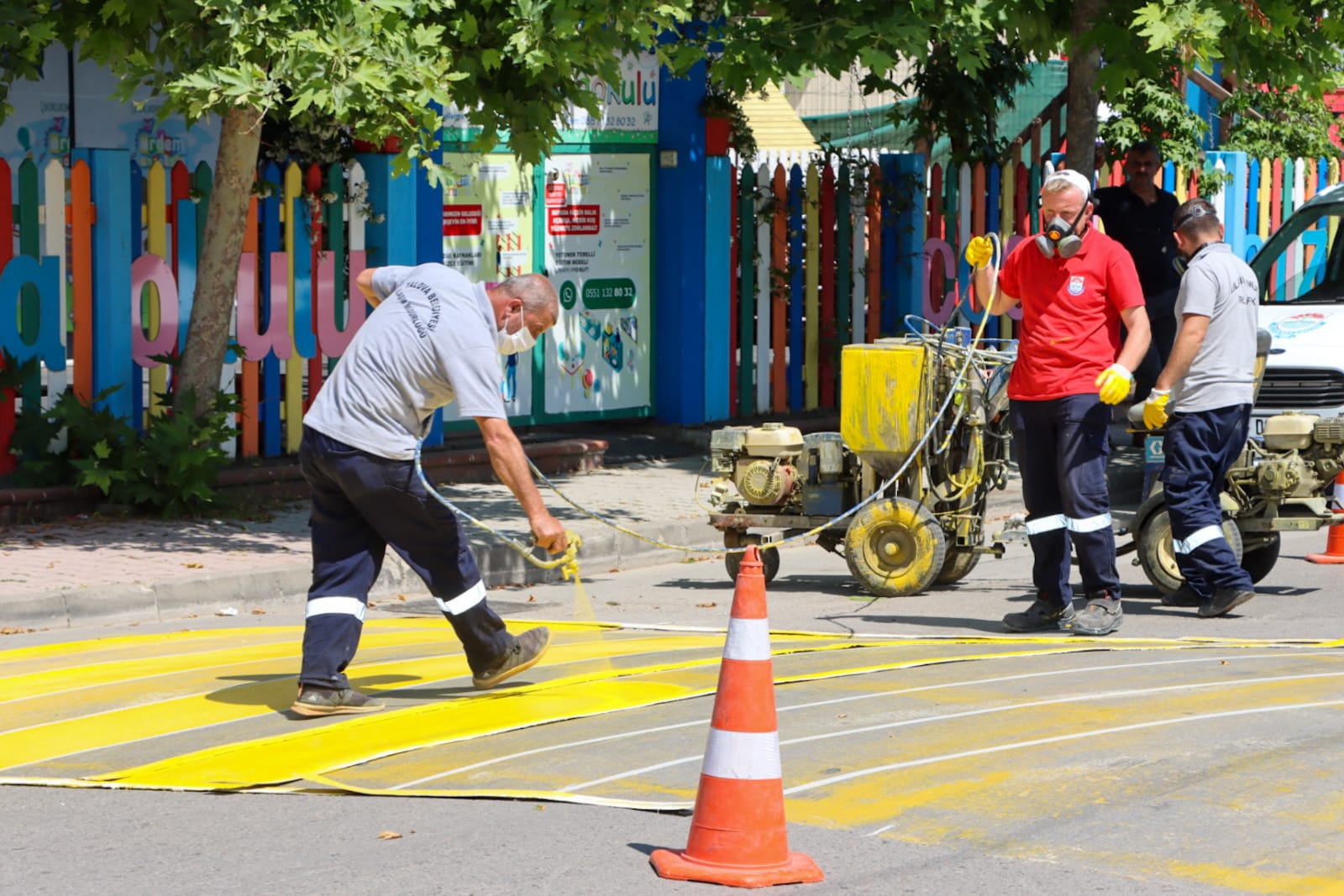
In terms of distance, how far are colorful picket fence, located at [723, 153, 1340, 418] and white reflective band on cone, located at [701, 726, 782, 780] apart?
35.4 feet

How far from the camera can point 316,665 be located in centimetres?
684

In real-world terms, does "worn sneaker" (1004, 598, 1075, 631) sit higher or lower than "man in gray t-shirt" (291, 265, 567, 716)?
lower

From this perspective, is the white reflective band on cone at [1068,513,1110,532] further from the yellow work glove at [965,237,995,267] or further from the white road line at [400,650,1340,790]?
the yellow work glove at [965,237,995,267]

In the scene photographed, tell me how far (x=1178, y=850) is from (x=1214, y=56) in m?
8.49

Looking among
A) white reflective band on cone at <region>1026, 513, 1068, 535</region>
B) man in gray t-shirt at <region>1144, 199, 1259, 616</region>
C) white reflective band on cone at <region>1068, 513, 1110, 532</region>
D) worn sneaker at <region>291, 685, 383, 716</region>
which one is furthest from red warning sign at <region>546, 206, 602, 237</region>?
worn sneaker at <region>291, 685, 383, 716</region>

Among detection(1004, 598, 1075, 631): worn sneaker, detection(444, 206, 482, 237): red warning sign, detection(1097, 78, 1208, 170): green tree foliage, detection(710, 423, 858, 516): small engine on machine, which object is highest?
detection(1097, 78, 1208, 170): green tree foliage

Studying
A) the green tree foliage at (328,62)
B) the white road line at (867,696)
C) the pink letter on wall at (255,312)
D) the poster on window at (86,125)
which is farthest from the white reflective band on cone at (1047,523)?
the poster on window at (86,125)

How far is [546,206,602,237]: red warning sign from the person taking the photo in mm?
15406

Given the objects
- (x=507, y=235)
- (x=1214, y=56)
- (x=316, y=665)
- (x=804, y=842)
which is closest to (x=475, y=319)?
(x=316, y=665)

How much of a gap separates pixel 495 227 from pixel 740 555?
Answer: 5202 mm

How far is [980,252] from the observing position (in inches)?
360

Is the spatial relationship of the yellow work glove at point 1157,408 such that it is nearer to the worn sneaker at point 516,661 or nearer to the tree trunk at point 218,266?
the worn sneaker at point 516,661

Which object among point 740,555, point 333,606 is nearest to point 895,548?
point 740,555

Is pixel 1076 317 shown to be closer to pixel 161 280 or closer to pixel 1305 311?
pixel 1305 311
